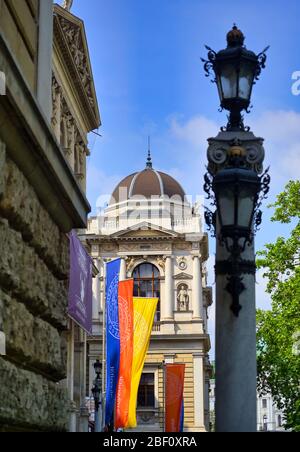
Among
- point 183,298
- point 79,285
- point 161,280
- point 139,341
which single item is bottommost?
point 139,341

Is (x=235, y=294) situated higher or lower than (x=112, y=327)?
lower

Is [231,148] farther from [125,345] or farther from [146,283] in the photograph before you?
[146,283]

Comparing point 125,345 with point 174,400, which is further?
point 174,400

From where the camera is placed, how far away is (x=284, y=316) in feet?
111

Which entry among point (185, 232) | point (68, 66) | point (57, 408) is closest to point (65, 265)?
point (57, 408)

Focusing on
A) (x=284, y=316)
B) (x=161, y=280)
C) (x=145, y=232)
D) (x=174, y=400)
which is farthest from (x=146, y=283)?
(x=284, y=316)

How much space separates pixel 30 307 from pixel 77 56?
29361 mm

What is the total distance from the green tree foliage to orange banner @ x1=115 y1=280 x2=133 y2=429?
667cm

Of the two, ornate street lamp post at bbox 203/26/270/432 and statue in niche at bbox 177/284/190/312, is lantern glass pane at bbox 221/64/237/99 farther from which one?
statue in niche at bbox 177/284/190/312

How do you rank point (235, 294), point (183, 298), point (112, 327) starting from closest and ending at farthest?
1. point (235, 294)
2. point (112, 327)
3. point (183, 298)

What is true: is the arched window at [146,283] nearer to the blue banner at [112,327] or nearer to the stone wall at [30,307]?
the blue banner at [112,327]

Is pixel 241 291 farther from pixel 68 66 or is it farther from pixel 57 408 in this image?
pixel 68 66

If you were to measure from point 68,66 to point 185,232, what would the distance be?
1018 inches

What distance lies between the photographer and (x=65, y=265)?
7133mm
